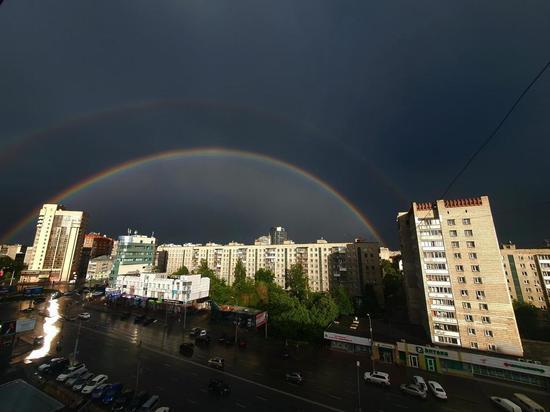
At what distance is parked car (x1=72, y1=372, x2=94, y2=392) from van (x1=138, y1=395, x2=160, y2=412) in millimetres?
8905

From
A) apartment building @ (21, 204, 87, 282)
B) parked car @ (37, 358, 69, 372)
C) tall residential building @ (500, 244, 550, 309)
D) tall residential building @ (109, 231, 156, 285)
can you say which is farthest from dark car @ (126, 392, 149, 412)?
apartment building @ (21, 204, 87, 282)

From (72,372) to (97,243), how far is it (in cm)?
17774

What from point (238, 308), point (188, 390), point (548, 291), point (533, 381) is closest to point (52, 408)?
point (188, 390)

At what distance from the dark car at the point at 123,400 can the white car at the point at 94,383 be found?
10.9ft

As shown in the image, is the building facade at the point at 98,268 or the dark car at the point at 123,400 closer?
the dark car at the point at 123,400

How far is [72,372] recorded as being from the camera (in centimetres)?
2722

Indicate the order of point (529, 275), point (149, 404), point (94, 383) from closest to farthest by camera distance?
point (149, 404), point (94, 383), point (529, 275)

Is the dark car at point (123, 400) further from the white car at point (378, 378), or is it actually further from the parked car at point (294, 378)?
the white car at point (378, 378)

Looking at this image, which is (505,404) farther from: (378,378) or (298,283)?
(298,283)

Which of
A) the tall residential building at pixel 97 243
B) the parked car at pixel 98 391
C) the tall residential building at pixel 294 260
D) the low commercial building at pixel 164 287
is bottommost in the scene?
the parked car at pixel 98 391

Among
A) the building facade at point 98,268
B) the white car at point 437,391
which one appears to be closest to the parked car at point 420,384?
the white car at point 437,391

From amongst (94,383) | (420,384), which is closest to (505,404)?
(420,384)

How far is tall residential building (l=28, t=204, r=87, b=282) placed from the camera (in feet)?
359

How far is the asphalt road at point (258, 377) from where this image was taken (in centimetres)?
2431
